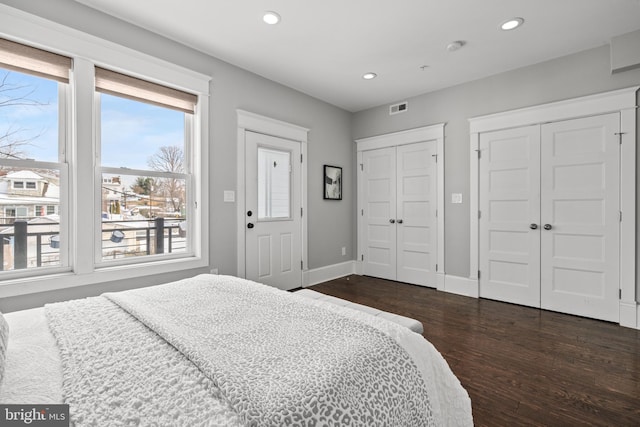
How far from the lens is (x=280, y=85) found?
400cm

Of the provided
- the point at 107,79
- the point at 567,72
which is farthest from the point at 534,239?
the point at 107,79

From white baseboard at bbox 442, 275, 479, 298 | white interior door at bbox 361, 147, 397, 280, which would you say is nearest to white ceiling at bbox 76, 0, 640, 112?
white interior door at bbox 361, 147, 397, 280

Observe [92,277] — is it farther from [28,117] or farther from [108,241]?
[28,117]

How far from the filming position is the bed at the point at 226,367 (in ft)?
2.47

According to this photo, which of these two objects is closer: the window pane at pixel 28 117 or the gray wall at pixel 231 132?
the window pane at pixel 28 117

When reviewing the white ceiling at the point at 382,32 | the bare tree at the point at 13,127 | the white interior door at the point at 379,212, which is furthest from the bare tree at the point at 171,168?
the white interior door at the point at 379,212

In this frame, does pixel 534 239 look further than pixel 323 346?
Yes

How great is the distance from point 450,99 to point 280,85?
7.65 feet

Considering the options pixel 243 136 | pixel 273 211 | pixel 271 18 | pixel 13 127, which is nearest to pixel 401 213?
pixel 273 211

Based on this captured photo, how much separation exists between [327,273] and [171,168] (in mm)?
2720

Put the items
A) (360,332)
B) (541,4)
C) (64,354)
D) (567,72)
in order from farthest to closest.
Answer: (567,72)
(541,4)
(360,332)
(64,354)

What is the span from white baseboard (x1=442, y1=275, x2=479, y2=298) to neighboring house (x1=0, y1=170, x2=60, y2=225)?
14.3 feet

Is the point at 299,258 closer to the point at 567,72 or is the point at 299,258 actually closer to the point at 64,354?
the point at 64,354

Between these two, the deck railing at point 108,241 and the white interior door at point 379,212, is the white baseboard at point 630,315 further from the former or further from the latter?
the deck railing at point 108,241
